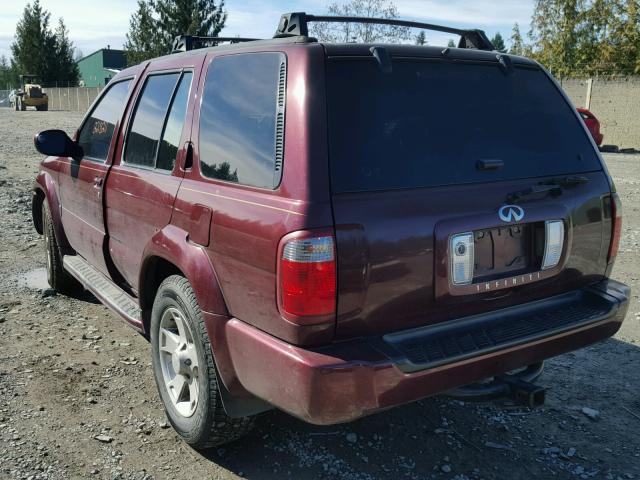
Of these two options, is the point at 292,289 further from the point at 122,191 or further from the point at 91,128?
the point at 91,128

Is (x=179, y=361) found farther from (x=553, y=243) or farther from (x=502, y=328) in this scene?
(x=553, y=243)

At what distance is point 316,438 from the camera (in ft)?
10.9

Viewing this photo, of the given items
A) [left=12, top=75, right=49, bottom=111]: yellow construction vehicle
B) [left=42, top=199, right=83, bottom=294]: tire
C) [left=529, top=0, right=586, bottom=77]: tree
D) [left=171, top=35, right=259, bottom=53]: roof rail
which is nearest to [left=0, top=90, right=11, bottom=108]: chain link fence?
[left=12, top=75, right=49, bottom=111]: yellow construction vehicle

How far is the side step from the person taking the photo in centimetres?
379

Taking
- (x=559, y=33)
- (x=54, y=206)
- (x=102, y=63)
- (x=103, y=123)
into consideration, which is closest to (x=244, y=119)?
(x=103, y=123)

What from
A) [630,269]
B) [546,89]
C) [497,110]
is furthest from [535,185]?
[630,269]

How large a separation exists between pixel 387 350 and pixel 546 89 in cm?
171

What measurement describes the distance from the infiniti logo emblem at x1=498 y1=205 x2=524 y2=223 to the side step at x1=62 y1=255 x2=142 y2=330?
2.13 meters

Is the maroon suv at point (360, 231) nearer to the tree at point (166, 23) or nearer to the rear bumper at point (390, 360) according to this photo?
the rear bumper at point (390, 360)

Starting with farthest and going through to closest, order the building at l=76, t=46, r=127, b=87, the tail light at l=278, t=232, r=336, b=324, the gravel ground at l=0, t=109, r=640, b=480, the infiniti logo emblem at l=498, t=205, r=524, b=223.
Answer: the building at l=76, t=46, r=127, b=87, the gravel ground at l=0, t=109, r=640, b=480, the infiniti logo emblem at l=498, t=205, r=524, b=223, the tail light at l=278, t=232, r=336, b=324

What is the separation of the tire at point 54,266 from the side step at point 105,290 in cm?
36

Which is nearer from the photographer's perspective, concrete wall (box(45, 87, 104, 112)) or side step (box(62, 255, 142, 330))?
side step (box(62, 255, 142, 330))

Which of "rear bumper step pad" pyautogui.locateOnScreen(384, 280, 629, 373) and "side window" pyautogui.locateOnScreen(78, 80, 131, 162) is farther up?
"side window" pyautogui.locateOnScreen(78, 80, 131, 162)

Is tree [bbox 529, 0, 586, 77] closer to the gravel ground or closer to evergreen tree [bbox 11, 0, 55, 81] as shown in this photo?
the gravel ground
